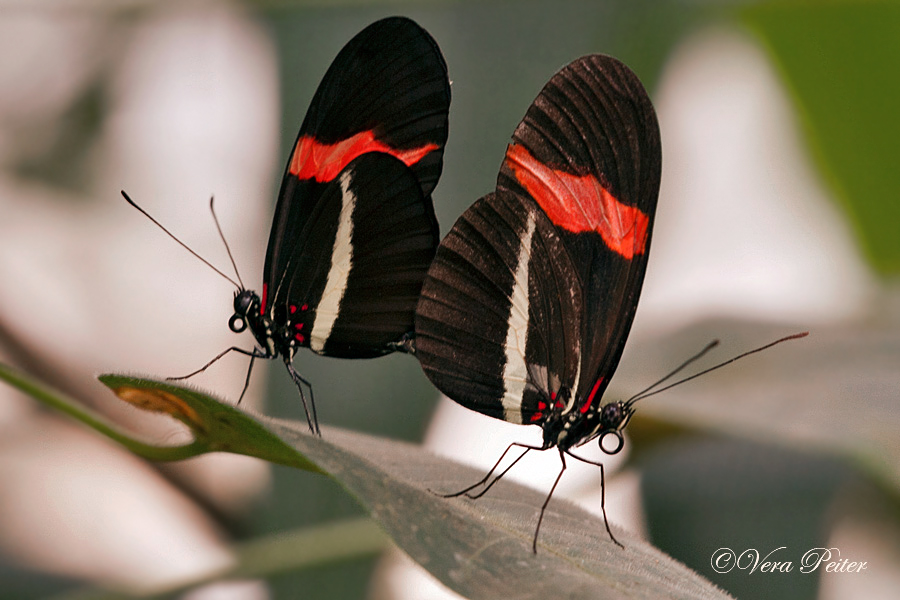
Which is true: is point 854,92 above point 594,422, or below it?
above

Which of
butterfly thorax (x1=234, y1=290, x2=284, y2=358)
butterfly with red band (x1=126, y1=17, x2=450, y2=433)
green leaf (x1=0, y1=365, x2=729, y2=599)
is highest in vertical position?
butterfly with red band (x1=126, y1=17, x2=450, y2=433)

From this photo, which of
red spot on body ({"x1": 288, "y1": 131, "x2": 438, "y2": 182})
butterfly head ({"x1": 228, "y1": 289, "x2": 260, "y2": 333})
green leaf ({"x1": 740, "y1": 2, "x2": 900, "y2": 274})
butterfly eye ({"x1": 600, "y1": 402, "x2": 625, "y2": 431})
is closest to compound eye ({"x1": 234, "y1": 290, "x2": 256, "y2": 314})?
butterfly head ({"x1": 228, "y1": 289, "x2": 260, "y2": 333})

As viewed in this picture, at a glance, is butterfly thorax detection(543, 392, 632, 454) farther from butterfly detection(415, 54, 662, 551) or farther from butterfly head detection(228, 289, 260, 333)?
butterfly head detection(228, 289, 260, 333)

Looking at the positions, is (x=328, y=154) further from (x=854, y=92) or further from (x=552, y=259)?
(x=854, y=92)

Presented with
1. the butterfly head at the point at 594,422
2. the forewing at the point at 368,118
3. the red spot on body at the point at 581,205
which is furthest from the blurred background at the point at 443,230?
the forewing at the point at 368,118

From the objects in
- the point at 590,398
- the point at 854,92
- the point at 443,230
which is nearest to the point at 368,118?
the point at 590,398
